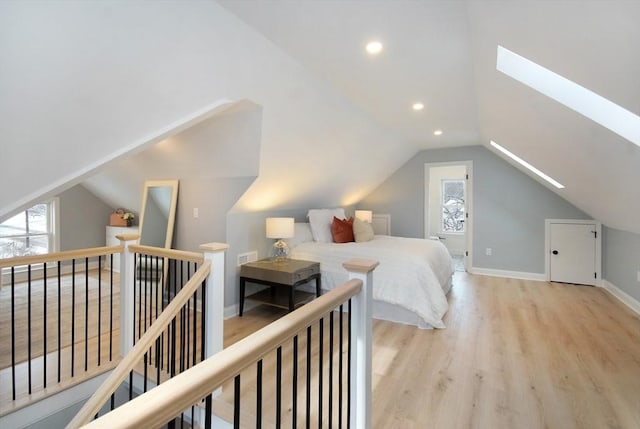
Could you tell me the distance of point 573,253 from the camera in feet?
15.1

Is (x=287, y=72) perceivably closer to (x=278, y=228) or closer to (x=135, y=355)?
(x=278, y=228)

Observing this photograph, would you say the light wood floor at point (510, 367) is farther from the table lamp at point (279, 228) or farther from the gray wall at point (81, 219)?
the gray wall at point (81, 219)

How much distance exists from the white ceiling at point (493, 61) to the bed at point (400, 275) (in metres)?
1.59

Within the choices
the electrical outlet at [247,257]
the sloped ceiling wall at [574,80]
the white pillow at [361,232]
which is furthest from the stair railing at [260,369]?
the white pillow at [361,232]

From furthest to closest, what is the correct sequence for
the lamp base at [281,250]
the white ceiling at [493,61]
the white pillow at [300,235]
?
the white pillow at [300,235] → the lamp base at [281,250] → the white ceiling at [493,61]

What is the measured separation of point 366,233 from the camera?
14.8 ft

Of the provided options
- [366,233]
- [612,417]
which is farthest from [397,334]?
[366,233]

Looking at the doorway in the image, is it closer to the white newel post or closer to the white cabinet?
the white newel post

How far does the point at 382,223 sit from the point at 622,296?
3.54m

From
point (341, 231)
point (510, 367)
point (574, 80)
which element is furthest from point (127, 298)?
point (574, 80)

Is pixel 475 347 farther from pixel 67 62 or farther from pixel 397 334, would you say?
pixel 67 62

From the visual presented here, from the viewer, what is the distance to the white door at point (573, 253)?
14.7ft

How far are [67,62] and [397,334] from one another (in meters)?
3.10

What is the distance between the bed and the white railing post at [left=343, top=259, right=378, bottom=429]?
6.06 ft
